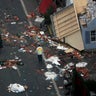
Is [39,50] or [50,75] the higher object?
[39,50]

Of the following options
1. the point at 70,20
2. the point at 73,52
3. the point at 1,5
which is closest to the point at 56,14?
the point at 70,20

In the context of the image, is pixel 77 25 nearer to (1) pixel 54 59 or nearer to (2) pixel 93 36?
(2) pixel 93 36

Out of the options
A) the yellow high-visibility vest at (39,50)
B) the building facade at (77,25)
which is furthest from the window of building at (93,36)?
the yellow high-visibility vest at (39,50)

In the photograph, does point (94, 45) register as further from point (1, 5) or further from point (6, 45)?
point (1, 5)

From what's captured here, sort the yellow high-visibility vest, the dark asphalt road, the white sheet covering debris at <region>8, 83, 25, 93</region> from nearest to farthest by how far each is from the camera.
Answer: the dark asphalt road → the white sheet covering debris at <region>8, 83, 25, 93</region> → the yellow high-visibility vest

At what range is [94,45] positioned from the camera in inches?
1422

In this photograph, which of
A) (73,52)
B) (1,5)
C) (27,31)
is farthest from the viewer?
(1,5)

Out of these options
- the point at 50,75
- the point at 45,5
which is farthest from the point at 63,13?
the point at 50,75

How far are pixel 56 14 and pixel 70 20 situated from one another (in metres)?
1.26

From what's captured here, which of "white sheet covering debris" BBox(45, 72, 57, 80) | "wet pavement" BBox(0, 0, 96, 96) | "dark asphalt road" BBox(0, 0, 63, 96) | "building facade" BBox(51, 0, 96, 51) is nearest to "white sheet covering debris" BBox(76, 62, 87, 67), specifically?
"wet pavement" BBox(0, 0, 96, 96)

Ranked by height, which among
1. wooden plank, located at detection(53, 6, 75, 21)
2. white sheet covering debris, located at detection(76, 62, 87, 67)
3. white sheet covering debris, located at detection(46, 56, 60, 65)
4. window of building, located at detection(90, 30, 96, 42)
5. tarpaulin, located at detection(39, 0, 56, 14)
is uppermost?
tarpaulin, located at detection(39, 0, 56, 14)

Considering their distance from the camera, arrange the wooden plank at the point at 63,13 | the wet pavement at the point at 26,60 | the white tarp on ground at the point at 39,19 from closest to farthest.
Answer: the wet pavement at the point at 26,60, the wooden plank at the point at 63,13, the white tarp on ground at the point at 39,19

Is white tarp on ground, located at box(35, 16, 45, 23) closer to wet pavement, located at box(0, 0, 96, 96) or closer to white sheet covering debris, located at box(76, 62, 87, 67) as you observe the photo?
wet pavement, located at box(0, 0, 96, 96)

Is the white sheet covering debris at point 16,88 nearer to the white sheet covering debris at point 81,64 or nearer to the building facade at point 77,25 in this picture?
the white sheet covering debris at point 81,64
